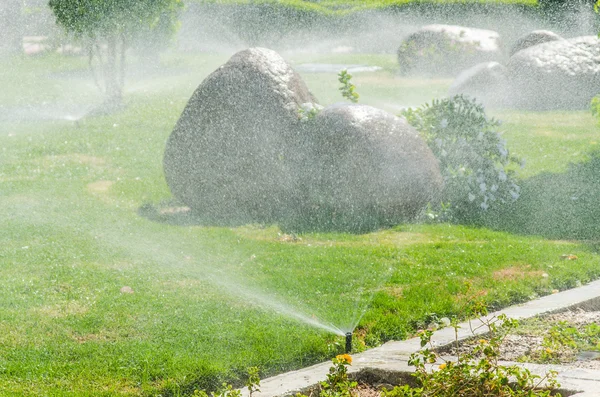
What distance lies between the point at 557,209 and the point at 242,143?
125 inches

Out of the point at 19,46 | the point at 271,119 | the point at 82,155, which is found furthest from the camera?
the point at 19,46

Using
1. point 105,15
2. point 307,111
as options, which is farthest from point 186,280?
point 105,15

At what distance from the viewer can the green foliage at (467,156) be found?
864 centimetres

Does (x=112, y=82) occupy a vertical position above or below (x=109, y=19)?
below

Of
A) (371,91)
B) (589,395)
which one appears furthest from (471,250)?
(371,91)

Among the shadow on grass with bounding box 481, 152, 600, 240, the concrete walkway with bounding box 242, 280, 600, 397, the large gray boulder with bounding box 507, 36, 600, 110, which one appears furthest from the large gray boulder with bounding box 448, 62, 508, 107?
the concrete walkway with bounding box 242, 280, 600, 397

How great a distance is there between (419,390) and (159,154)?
800 centimetres

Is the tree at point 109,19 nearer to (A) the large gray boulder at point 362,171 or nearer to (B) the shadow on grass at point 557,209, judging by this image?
(A) the large gray boulder at point 362,171

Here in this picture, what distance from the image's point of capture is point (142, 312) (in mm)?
5527

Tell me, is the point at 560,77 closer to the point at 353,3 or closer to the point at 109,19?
the point at 109,19

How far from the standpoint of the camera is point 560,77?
14406 mm

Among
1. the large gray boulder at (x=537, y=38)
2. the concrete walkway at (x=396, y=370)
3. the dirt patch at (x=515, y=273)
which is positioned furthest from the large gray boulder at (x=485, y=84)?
the concrete walkway at (x=396, y=370)

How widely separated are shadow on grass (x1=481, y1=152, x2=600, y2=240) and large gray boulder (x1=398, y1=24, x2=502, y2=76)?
8.09m

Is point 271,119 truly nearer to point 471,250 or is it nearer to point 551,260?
point 471,250
